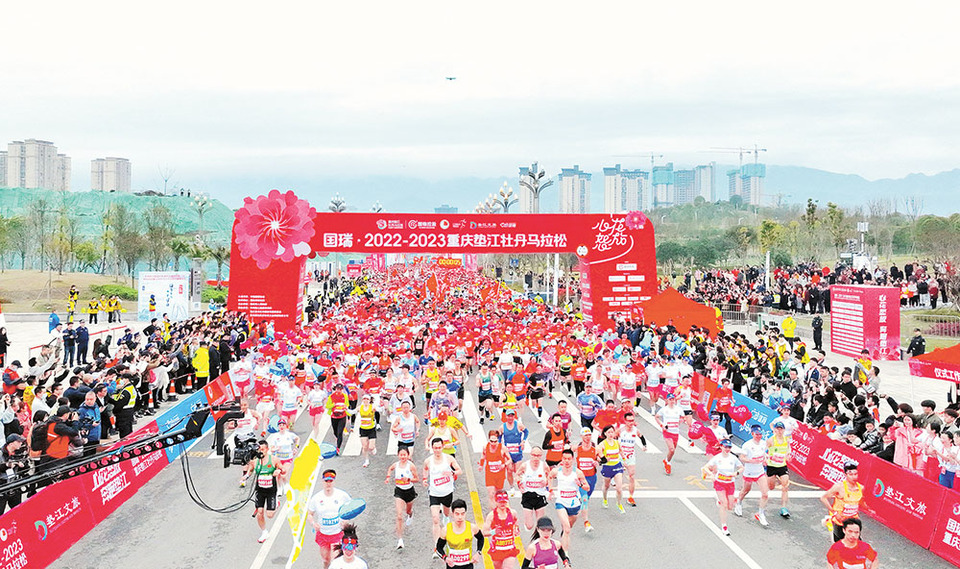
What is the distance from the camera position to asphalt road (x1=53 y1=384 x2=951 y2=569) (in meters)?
9.55

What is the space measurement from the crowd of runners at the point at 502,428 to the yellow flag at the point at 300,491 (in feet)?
0.93

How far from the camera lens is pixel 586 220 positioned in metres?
32.1

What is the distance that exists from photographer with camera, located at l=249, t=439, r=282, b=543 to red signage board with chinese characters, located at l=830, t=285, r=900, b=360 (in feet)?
63.1

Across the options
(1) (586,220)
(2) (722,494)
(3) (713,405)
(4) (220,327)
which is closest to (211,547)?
(2) (722,494)

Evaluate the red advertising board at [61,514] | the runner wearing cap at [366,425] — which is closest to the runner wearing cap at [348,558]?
the red advertising board at [61,514]

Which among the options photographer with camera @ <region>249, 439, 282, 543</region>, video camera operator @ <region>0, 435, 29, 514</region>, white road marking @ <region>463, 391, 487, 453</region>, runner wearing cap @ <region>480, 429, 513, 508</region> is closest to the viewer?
video camera operator @ <region>0, 435, 29, 514</region>

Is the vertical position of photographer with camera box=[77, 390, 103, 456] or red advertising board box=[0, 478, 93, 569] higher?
photographer with camera box=[77, 390, 103, 456]

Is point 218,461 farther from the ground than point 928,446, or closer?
closer

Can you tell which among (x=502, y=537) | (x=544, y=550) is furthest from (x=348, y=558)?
(x=544, y=550)

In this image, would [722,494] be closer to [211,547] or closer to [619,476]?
[619,476]

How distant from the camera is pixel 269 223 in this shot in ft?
86.1

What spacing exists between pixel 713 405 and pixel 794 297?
892 inches

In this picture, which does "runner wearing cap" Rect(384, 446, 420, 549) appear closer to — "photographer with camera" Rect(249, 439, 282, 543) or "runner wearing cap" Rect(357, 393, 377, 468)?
"photographer with camera" Rect(249, 439, 282, 543)

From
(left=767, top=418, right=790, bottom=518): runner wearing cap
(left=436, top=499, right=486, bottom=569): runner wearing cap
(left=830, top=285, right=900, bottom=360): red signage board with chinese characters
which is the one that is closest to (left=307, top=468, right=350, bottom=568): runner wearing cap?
(left=436, top=499, right=486, bottom=569): runner wearing cap
